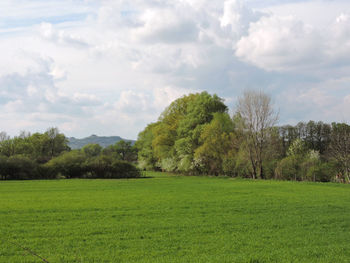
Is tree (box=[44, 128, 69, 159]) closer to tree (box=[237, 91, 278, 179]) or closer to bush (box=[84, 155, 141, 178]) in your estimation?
bush (box=[84, 155, 141, 178])

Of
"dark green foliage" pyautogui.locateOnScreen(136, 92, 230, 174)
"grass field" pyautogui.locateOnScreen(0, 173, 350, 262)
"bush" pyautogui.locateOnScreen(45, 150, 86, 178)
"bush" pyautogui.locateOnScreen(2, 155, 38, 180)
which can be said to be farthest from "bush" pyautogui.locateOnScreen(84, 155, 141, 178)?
"grass field" pyautogui.locateOnScreen(0, 173, 350, 262)

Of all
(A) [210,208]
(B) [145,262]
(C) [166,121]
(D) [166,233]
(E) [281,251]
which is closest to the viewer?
(B) [145,262]

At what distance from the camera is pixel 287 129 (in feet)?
260

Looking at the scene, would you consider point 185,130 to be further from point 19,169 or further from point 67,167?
point 19,169

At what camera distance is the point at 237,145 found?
54938 millimetres

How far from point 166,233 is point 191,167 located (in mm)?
47973

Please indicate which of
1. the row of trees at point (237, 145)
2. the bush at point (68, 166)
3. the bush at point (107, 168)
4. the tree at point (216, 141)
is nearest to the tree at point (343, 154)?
the row of trees at point (237, 145)

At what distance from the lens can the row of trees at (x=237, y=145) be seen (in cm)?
4372

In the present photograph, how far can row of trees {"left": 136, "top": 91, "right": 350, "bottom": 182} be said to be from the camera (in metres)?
43.7

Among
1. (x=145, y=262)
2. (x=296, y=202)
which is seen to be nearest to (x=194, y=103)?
(x=296, y=202)

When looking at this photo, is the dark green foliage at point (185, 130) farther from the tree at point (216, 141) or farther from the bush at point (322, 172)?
the bush at point (322, 172)

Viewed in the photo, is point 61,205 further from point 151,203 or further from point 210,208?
point 210,208

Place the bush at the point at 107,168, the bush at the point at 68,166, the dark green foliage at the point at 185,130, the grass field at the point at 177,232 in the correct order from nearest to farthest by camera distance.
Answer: the grass field at the point at 177,232, the bush at the point at 68,166, the dark green foliage at the point at 185,130, the bush at the point at 107,168

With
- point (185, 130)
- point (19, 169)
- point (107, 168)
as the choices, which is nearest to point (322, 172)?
point (185, 130)
